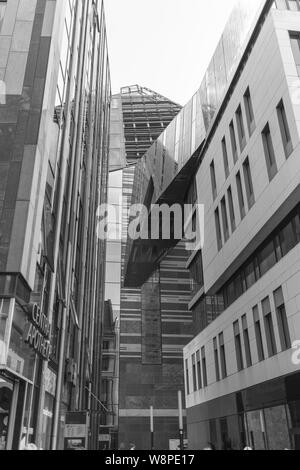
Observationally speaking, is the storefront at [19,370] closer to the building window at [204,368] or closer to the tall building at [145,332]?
the building window at [204,368]

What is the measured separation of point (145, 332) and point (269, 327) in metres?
26.3

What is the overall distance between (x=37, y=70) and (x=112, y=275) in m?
37.7

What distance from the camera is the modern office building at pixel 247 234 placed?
23172 millimetres

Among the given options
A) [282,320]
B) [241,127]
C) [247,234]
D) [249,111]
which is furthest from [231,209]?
[282,320]

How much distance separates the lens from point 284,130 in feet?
79.0

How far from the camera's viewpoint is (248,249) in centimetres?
2886

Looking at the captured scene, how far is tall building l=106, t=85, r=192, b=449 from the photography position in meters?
45.1

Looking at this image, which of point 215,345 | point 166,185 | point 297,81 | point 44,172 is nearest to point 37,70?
point 44,172

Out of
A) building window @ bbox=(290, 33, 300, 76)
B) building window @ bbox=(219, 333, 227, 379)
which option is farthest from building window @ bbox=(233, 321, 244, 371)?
building window @ bbox=(290, 33, 300, 76)

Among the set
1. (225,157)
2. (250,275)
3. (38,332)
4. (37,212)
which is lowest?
(38,332)

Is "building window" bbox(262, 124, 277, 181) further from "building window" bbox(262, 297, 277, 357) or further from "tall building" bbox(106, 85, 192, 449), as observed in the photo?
"tall building" bbox(106, 85, 192, 449)

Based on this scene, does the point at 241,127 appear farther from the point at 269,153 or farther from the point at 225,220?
the point at 225,220

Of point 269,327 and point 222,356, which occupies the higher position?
point 222,356

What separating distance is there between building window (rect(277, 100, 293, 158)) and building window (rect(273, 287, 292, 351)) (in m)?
7.67
